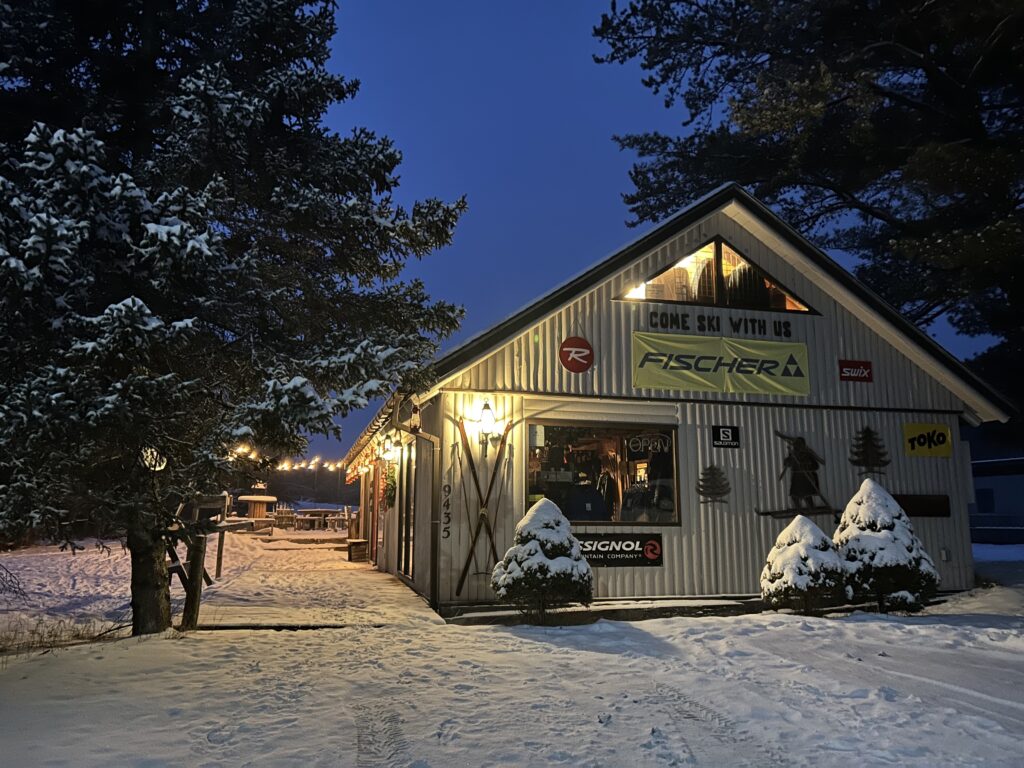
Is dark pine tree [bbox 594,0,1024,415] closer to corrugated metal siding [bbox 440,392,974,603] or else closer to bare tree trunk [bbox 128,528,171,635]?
corrugated metal siding [bbox 440,392,974,603]

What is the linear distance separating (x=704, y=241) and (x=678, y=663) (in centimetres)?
691

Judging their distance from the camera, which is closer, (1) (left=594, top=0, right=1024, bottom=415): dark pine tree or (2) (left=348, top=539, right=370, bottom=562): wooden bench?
(1) (left=594, top=0, right=1024, bottom=415): dark pine tree

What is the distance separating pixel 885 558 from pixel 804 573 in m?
1.09

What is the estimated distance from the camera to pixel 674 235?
37.5 ft

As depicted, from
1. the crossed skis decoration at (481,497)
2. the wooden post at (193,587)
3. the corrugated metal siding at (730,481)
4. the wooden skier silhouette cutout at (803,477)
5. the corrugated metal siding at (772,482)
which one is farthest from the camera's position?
the wooden skier silhouette cutout at (803,477)

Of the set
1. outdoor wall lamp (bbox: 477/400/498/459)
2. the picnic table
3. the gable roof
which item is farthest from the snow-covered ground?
the picnic table

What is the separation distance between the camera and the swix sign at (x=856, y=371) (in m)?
11.9

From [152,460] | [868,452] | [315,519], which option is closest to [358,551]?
[868,452]

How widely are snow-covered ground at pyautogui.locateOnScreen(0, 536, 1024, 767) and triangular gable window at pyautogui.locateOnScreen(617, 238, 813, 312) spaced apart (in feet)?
15.8

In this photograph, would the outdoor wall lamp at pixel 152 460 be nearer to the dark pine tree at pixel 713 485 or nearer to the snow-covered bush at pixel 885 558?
the dark pine tree at pixel 713 485

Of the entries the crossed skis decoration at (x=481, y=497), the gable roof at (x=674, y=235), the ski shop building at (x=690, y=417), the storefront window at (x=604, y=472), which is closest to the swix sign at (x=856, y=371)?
the ski shop building at (x=690, y=417)

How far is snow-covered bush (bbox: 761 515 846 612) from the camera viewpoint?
8.96 m

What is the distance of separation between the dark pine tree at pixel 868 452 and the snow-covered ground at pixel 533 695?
284 centimetres

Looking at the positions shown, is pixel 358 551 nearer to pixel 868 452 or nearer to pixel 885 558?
pixel 868 452
